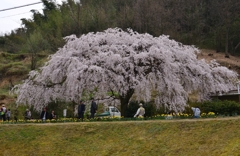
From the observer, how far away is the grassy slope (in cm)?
1298

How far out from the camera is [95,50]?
76.0ft

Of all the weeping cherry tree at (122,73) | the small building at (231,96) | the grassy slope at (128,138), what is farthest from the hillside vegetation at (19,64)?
the grassy slope at (128,138)

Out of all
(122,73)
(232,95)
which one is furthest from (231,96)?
(122,73)

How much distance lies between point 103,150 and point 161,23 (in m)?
34.2

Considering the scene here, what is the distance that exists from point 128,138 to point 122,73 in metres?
7.48

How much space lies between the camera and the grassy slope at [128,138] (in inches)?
511

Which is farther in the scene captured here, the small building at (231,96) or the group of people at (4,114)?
the small building at (231,96)

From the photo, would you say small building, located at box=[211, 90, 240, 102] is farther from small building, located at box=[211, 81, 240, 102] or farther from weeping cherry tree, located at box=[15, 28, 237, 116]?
weeping cherry tree, located at box=[15, 28, 237, 116]

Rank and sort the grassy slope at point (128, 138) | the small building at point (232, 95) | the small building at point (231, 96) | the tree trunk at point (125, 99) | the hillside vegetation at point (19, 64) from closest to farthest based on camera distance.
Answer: the grassy slope at point (128, 138)
the tree trunk at point (125, 99)
the small building at point (232, 95)
the small building at point (231, 96)
the hillside vegetation at point (19, 64)

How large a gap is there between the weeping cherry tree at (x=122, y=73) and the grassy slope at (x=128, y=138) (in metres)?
5.04

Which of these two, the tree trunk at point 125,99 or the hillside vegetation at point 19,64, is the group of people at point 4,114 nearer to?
the tree trunk at point 125,99

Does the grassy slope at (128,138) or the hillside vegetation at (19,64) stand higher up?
the hillside vegetation at (19,64)

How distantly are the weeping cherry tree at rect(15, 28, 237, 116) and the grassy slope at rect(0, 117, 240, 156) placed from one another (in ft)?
16.5

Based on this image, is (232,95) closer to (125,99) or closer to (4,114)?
(125,99)
